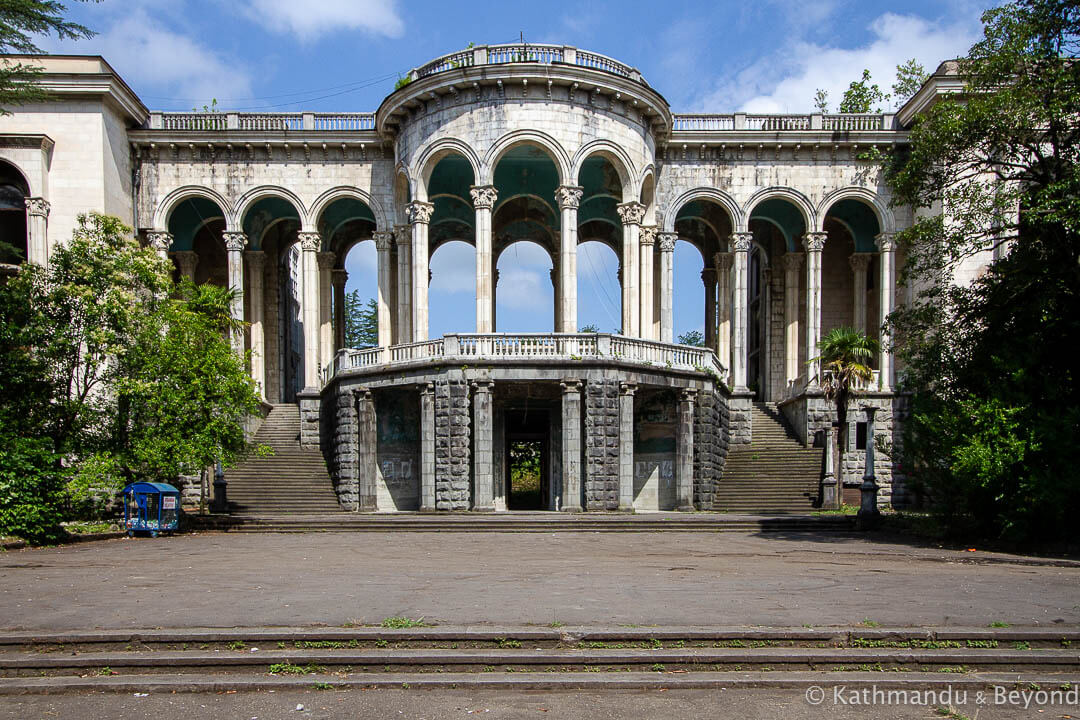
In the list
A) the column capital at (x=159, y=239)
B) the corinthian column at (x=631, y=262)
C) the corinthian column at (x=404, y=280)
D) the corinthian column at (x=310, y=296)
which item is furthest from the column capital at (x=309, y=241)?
the corinthian column at (x=631, y=262)

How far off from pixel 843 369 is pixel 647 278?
25.8 feet

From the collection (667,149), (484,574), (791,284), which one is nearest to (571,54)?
(667,149)

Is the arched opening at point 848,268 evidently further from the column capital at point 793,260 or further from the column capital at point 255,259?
the column capital at point 255,259

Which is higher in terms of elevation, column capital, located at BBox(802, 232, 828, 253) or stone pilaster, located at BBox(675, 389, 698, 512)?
column capital, located at BBox(802, 232, 828, 253)

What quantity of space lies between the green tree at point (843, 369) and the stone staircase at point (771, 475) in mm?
1669

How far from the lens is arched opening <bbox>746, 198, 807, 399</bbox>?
31.3m

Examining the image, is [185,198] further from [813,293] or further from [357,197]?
[813,293]

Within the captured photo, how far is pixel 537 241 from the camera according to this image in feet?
115

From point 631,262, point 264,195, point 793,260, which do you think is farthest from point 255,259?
point 793,260

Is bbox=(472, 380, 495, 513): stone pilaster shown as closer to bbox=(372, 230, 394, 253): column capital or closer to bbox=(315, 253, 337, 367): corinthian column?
bbox=(372, 230, 394, 253): column capital

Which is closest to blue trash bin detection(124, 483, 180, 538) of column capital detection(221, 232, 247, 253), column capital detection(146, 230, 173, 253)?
column capital detection(221, 232, 247, 253)

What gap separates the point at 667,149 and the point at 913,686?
2553 cm

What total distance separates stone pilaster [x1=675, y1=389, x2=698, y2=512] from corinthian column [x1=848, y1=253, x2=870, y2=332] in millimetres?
10520

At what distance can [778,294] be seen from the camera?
33406 mm
